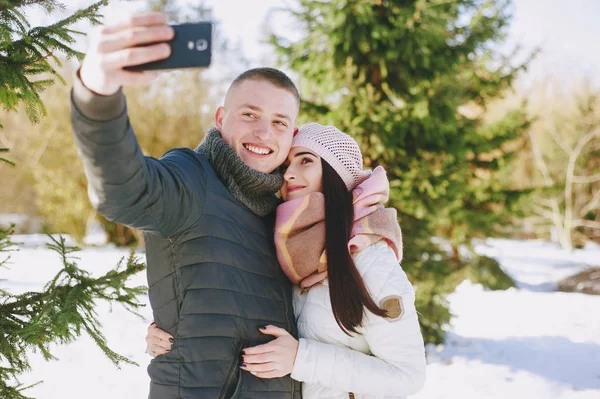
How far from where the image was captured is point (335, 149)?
216 centimetres

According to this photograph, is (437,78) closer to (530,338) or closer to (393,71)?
(393,71)

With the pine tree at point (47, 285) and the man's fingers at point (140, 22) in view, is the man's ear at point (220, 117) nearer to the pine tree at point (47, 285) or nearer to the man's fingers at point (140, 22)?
the pine tree at point (47, 285)

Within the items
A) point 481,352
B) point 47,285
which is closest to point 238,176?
point 47,285

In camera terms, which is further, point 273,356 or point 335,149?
point 335,149

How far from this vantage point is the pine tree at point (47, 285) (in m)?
1.90

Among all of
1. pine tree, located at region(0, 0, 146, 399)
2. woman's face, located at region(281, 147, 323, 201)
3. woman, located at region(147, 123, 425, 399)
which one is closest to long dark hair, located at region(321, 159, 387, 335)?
woman, located at region(147, 123, 425, 399)

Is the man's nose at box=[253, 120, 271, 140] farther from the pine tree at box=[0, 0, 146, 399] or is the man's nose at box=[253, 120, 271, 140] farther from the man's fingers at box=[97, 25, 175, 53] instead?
the man's fingers at box=[97, 25, 175, 53]

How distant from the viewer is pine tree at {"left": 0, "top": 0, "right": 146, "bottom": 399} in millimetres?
1896

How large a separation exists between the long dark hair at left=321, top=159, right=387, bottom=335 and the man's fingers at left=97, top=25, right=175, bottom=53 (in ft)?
3.86

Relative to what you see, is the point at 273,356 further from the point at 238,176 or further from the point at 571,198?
the point at 571,198

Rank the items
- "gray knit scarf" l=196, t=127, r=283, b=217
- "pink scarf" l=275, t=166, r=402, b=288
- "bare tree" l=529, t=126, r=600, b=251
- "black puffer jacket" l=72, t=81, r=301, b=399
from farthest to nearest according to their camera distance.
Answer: "bare tree" l=529, t=126, r=600, b=251 → "pink scarf" l=275, t=166, r=402, b=288 → "gray knit scarf" l=196, t=127, r=283, b=217 → "black puffer jacket" l=72, t=81, r=301, b=399

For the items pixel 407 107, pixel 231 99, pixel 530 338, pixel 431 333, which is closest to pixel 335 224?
pixel 231 99

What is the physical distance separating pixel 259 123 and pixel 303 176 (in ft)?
1.08

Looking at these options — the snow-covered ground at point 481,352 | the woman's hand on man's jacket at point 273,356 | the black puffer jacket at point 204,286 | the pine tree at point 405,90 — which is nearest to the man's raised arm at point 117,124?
the black puffer jacket at point 204,286
